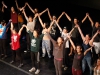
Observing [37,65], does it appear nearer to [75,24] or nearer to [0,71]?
[0,71]

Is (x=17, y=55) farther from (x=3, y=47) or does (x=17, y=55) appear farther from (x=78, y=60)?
(x=78, y=60)

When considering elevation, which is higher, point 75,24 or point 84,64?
point 75,24

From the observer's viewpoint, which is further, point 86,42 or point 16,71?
point 16,71

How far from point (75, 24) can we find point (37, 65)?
143 cm

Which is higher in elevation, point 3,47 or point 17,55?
point 3,47

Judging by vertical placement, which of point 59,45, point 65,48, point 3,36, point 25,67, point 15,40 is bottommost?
point 25,67

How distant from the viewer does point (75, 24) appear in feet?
21.5

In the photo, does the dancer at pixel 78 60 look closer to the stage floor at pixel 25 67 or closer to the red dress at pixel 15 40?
the stage floor at pixel 25 67

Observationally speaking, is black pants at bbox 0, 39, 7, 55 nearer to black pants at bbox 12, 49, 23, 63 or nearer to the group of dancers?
the group of dancers

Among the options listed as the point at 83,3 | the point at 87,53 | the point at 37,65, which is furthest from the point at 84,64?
the point at 83,3

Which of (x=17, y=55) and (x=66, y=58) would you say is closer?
(x=66, y=58)

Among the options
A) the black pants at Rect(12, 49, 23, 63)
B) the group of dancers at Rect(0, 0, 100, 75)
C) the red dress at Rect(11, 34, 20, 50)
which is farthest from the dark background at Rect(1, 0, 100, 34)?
the red dress at Rect(11, 34, 20, 50)

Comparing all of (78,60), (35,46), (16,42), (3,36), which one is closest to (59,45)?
(78,60)

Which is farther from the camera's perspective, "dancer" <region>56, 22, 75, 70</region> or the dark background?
the dark background
